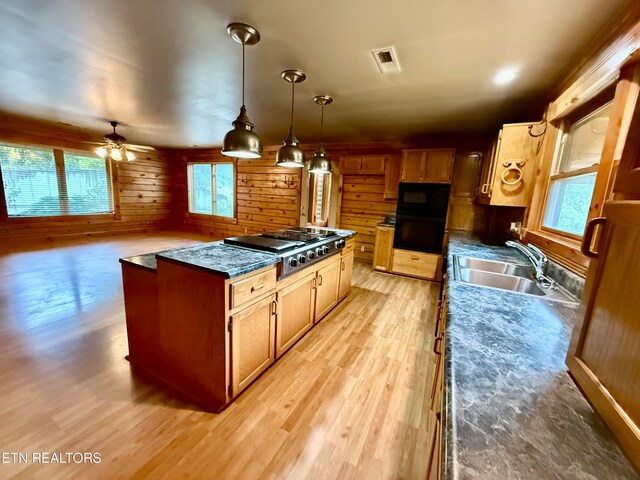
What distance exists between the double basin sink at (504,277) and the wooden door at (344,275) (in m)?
1.25

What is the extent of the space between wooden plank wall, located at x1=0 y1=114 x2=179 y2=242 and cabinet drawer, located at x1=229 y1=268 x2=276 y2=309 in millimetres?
5343

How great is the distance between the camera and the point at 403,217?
170 inches

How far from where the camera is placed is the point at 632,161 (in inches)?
25.2

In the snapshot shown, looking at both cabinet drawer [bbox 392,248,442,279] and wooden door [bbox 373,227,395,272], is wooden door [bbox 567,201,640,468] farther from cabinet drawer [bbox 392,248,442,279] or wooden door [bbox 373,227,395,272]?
wooden door [bbox 373,227,395,272]

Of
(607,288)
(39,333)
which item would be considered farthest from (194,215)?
(607,288)

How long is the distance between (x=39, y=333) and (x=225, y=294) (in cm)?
222

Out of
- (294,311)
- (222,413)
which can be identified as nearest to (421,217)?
(294,311)

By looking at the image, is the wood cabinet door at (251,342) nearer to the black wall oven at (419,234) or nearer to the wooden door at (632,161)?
the wooden door at (632,161)

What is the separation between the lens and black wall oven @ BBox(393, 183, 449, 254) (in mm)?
4051

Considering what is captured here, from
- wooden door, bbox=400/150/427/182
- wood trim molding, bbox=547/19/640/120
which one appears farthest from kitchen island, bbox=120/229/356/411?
wooden door, bbox=400/150/427/182

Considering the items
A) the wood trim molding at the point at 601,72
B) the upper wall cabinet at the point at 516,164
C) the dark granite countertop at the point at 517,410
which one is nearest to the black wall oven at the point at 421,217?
the upper wall cabinet at the point at 516,164

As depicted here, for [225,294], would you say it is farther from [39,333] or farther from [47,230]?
[47,230]

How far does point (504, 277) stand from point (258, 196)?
18.5 ft

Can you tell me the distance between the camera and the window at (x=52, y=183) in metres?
5.02
